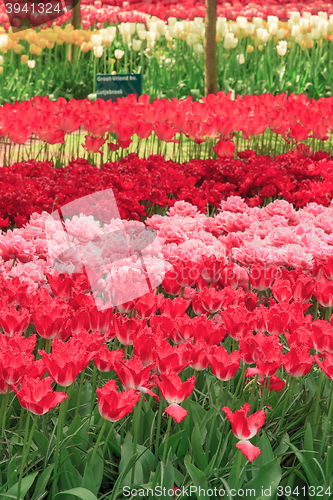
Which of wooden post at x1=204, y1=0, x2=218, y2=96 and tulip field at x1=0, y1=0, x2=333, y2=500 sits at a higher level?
wooden post at x1=204, y1=0, x2=218, y2=96

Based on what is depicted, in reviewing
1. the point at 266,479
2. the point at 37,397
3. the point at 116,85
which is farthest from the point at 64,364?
the point at 116,85

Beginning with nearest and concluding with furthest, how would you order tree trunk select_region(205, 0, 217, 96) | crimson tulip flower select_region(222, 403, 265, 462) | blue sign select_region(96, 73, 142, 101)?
crimson tulip flower select_region(222, 403, 265, 462) < blue sign select_region(96, 73, 142, 101) < tree trunk select_region(205, 0, 217, 96)

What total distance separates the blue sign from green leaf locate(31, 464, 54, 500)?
14.7ft

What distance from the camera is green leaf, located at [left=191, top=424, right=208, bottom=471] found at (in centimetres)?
140

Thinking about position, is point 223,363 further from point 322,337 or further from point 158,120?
point 158,120

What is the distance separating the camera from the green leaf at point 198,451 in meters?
1.40

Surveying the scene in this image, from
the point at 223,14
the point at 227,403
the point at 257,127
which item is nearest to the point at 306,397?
the point at 227,403

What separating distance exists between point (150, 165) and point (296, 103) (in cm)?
199

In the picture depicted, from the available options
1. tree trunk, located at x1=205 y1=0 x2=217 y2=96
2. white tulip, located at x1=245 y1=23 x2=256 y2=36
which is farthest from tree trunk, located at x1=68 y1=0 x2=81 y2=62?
tree trunk, located at x1=205 y1=0 x2=217 y2=96

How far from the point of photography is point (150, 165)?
3992mm

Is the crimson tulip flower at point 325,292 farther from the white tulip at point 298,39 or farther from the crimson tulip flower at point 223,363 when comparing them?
the white tulip at point 298,39

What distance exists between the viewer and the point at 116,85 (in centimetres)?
542

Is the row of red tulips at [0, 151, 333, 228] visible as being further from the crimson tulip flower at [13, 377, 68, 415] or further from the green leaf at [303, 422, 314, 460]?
the green leaf at [303, 422, 314, 460]

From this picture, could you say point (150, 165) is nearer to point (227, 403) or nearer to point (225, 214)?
point (225, 214)
